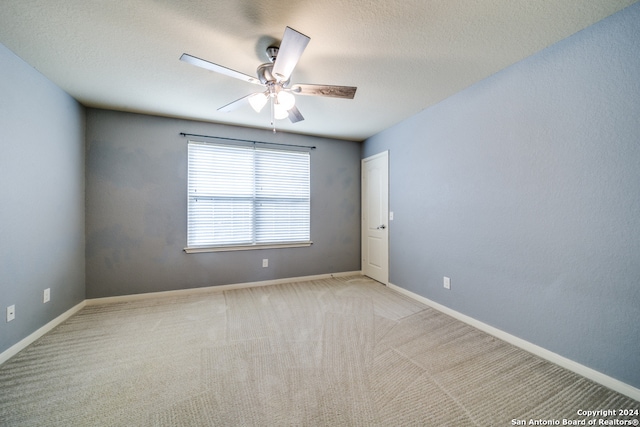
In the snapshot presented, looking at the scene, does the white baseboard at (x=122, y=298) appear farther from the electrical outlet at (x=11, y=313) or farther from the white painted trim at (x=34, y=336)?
the electrical outlet at (x=11, y=313)

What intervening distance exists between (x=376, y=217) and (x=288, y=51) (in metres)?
2.93

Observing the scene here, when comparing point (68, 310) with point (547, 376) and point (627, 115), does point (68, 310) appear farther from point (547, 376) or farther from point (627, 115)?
point (627, 115)

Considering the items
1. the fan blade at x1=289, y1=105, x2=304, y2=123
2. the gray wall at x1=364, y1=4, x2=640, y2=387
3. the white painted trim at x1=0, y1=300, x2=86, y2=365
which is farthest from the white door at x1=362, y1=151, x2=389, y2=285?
the white painted trim at x1=0, y1=300, x2=86, y2=365

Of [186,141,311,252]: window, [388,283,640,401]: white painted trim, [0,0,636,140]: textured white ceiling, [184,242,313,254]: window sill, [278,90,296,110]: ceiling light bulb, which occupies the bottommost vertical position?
[388,283,640,401]: white painted trim

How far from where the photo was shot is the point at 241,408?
4.60ft

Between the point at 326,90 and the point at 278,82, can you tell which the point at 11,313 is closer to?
the point at 278,82

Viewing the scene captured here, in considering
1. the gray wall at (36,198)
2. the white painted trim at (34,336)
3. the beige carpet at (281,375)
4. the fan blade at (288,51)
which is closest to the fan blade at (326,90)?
the fan blade at (288,51)

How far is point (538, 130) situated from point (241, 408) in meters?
2.89

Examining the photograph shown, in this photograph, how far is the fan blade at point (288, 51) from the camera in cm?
137

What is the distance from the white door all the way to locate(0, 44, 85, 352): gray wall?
152 inches

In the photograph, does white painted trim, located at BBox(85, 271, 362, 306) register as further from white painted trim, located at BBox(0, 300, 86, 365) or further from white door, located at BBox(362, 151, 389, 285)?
white door, located at BBox(362, 151, 389, 285)

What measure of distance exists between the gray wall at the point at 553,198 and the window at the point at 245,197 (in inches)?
81.6

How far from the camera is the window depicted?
341 cm

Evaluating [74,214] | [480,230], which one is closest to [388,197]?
[480,230]
